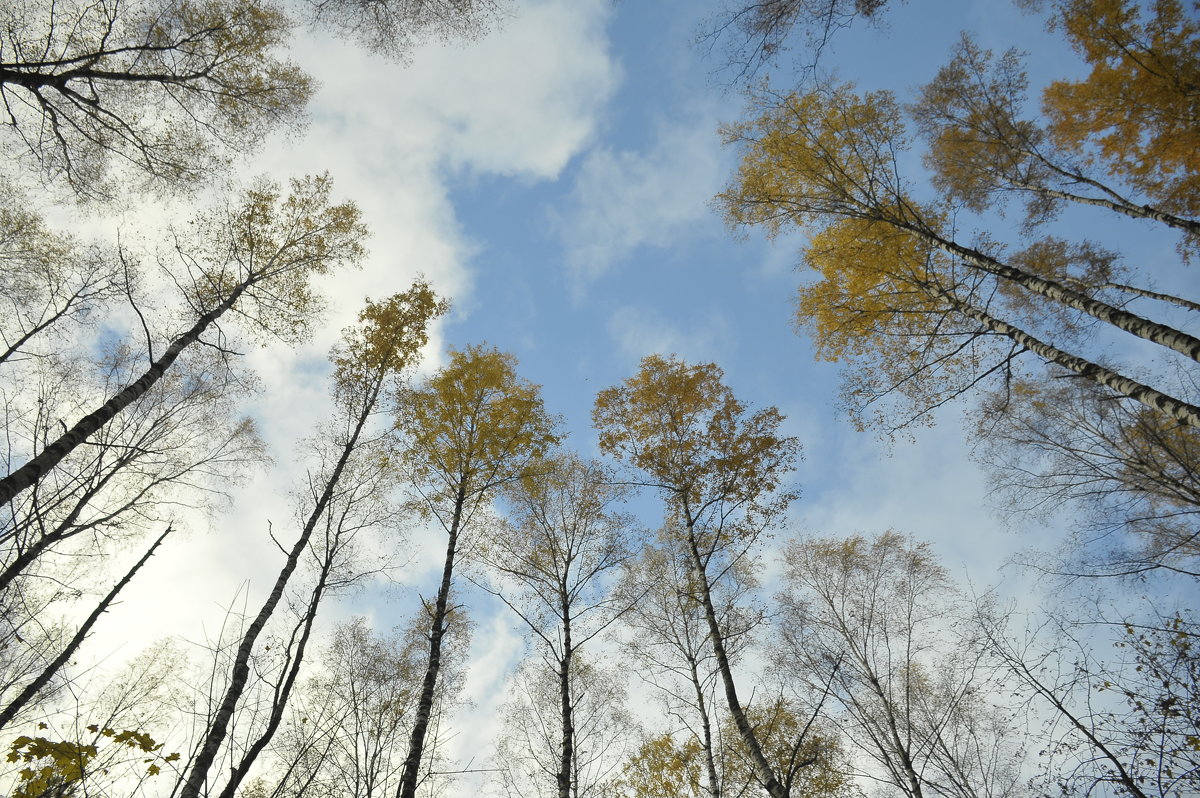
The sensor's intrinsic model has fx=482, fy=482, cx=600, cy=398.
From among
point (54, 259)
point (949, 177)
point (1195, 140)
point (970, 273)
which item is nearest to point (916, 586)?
point (970, 273)

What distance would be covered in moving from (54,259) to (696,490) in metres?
12.9

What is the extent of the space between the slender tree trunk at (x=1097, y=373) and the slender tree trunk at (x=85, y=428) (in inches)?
389

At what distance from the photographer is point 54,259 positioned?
923cm

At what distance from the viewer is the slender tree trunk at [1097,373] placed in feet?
14.5

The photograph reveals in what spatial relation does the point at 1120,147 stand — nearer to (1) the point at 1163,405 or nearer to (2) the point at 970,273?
(2) the point at 970,273

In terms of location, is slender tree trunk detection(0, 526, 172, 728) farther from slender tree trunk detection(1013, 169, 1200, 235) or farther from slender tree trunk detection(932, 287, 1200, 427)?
slender tree trunk detection(1013, 169, 1200, 235)

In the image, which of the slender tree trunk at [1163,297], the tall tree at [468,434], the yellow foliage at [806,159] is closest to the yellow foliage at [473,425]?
the tall tree at [468,434]

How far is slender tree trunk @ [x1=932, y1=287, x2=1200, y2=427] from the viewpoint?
4.41 meters

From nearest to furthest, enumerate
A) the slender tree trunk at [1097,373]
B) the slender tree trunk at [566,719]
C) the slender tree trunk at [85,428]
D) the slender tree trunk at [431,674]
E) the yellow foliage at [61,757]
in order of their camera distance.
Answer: the yellow foliage at [61,757]
the slender tree trunk at [85,428]
the slender tree trunk at [1097,373]
the slender tree trunk at [431,674]
the slender tree trunk at [566,719]

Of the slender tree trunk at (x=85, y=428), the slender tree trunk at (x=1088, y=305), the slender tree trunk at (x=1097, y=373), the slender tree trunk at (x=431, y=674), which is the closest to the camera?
the slender tree trunk at (x=85, y=428)

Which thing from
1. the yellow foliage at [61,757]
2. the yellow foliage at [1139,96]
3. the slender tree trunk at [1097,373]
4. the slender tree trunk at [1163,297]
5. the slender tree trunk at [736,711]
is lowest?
the yellow foliage at [61,757]

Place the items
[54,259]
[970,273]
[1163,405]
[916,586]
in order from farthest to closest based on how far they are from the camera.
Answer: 1. [916,586]
2. [54,259]
3. [970,273]
4. [1163,405]

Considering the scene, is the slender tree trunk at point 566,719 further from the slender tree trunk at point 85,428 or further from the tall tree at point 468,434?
the slender tree trunk at point 85,428

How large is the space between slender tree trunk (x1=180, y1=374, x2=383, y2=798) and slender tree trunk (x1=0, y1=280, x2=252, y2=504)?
2672 millimetres
